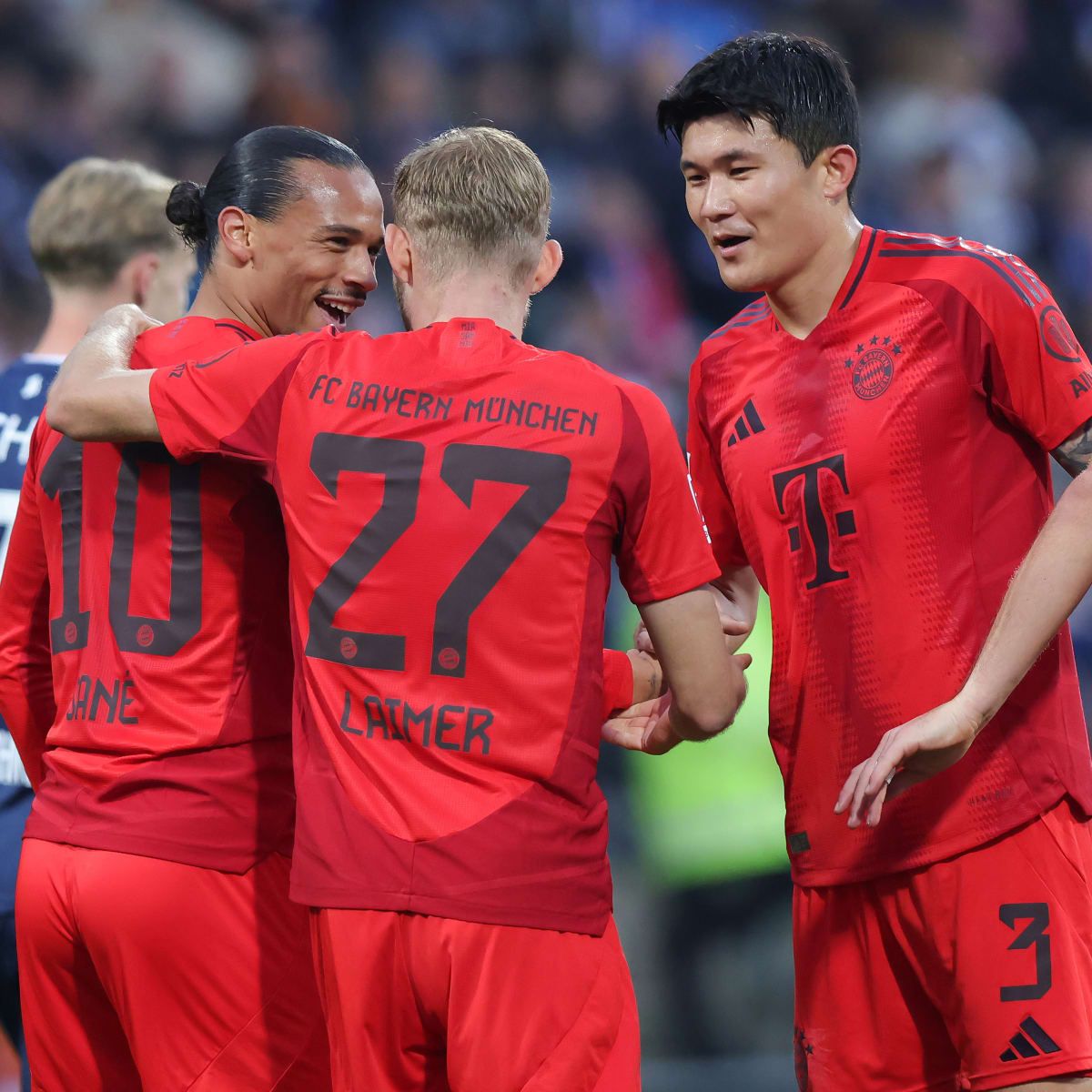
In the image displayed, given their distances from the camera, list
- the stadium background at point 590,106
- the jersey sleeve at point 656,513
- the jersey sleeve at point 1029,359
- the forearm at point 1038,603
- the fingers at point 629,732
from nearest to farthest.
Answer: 1. the jersey sleeve at point 656,513
2. the forearm at point 1038,603
3. the jersey sleeve at point 1029,359
4. the fingers at point 629,732
5. the stadium background at point 590,106

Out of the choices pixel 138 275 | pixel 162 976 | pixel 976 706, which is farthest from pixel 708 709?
pixel 138 275

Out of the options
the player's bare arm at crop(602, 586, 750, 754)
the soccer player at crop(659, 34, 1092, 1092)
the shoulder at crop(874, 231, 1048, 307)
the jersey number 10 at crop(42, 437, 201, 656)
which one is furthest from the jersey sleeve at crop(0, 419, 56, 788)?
the shoulder at crop(874, 231, 1048, 307)

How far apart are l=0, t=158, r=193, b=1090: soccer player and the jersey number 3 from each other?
5.59 feet

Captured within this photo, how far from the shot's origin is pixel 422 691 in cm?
209

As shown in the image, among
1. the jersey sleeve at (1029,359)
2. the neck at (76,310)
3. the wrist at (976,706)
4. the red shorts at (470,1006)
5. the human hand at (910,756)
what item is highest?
the neck at (76,310)

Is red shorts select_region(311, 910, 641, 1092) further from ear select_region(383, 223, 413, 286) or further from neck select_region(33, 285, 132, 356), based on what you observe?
neck select_region(33, 285, 132, 356)

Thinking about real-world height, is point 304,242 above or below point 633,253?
below

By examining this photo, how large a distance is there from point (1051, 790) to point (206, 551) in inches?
59.7

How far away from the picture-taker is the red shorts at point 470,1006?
2.01m

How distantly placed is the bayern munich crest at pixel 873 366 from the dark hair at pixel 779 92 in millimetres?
391

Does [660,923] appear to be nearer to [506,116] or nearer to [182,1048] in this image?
[182,1048]

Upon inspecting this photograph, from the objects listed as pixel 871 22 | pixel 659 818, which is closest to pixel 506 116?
pixel 871 22

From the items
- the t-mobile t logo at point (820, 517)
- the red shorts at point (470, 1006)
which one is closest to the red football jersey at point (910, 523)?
the t-mobile t logo at point (820, 517)

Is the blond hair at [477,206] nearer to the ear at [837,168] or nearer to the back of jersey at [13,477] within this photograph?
the ear at [837,168]
